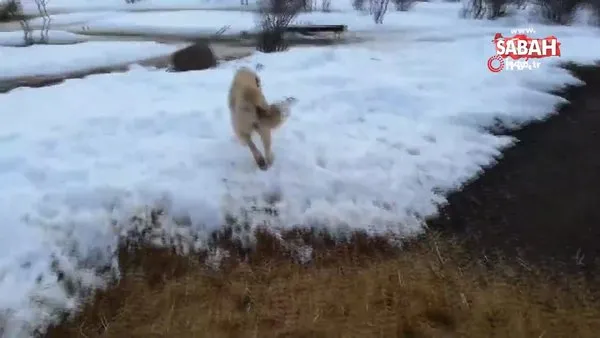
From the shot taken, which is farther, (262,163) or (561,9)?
(561,9)

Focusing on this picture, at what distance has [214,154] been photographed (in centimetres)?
464

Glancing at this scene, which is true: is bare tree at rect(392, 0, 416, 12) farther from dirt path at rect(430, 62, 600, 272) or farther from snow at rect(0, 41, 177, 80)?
dirt path at rect(430, 62, 600, 272)

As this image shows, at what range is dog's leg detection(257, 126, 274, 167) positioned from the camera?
425 centimetres

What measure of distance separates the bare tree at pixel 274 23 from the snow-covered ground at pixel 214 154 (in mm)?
3304

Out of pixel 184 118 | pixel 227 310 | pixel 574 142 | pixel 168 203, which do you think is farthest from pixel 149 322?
pixel 574 142

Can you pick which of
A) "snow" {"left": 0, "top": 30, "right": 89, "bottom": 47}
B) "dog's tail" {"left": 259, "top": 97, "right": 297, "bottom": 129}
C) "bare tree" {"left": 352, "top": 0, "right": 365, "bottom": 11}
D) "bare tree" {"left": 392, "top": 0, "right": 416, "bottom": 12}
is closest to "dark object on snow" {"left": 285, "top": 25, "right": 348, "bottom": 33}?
"snow" {"left": 0, "top": 30, "right": 89, "bottom": 47}

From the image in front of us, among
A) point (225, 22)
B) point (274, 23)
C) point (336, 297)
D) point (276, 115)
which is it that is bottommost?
point (336, 297)

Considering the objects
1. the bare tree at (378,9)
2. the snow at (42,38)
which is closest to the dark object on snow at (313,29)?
the bare tree at (378,9)

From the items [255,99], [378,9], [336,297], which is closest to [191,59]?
[255,99]

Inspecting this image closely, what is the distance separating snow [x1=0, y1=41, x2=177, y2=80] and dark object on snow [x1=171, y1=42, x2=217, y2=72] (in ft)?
4.97

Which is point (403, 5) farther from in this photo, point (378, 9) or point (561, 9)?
point (561, 9)

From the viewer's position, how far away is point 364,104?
19.6 feet

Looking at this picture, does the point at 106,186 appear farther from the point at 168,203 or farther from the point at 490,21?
the point at 490,21

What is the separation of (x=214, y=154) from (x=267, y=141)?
54cm
